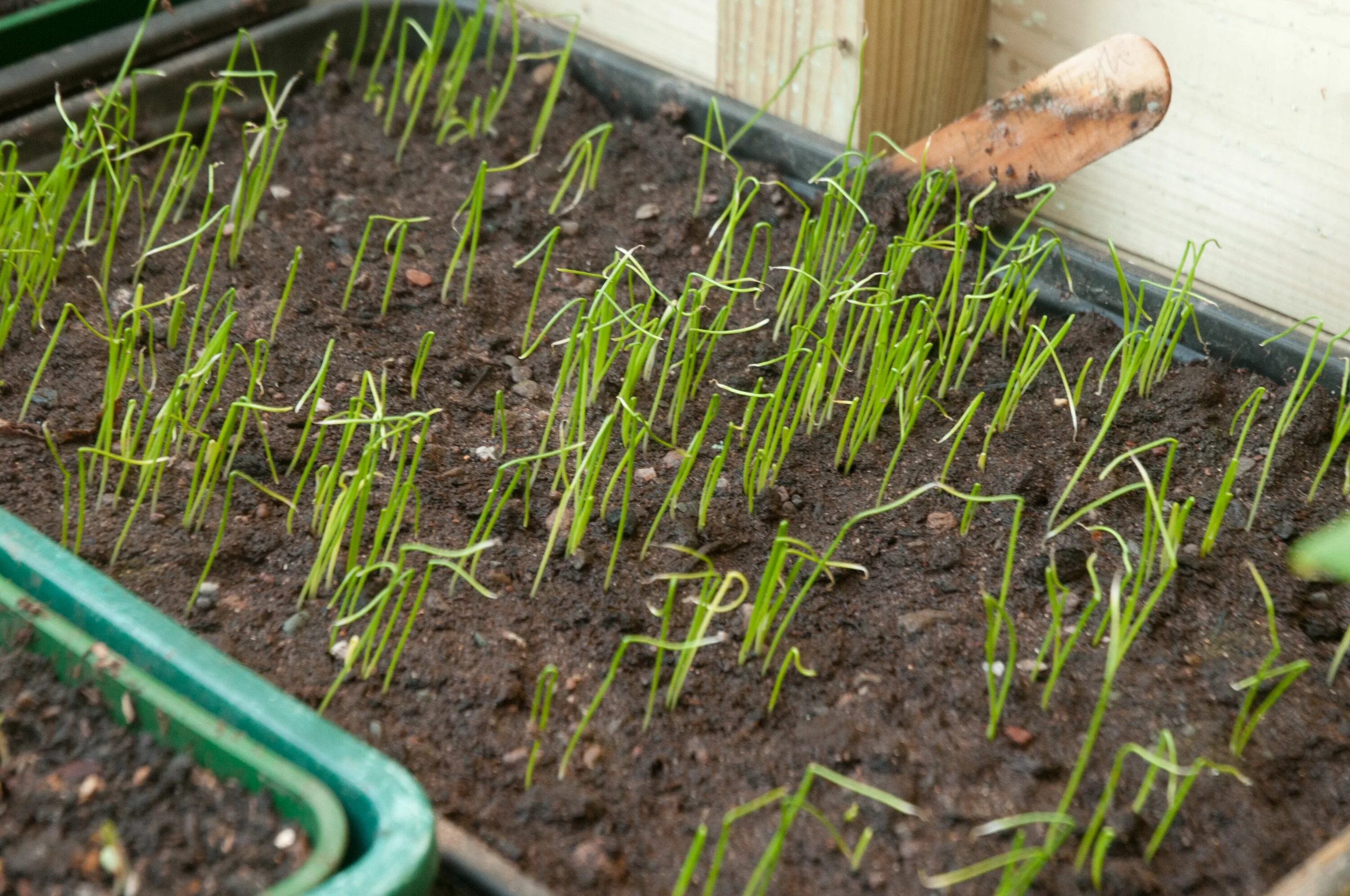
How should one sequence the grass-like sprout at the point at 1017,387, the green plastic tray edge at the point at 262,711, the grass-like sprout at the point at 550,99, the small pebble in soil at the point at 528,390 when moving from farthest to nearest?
the grass-like sprout at the point at 550,99
the small pebble in soil at the point at 528,390
the grass-like sprout at the point at 1017,387
the green plastic tray edge at the point at 262,711

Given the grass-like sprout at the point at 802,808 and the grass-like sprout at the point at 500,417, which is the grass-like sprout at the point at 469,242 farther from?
the grass-like sprout at the point at 802,808

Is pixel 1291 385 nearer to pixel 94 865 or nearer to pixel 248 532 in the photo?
pixel 248 532

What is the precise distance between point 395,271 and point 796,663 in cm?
79

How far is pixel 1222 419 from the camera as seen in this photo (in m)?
1.46

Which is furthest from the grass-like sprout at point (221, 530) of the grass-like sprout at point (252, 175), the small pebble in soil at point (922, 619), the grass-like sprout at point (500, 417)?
the small pebble in soil at point (922, 619)

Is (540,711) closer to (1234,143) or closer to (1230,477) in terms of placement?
(1230,477)

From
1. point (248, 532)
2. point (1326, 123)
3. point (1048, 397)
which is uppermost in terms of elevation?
point (1326, 123)

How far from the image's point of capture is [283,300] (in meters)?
1.49

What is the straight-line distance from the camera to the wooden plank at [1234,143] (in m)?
1.56

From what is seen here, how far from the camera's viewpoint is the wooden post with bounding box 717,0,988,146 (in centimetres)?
178

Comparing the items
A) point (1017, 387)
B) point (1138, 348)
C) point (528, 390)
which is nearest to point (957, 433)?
point (1017, 387)

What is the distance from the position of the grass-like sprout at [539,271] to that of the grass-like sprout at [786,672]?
517mm

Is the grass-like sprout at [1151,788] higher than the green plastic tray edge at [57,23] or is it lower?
lower

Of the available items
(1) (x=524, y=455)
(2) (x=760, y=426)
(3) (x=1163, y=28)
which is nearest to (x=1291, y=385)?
(3) (x=1163, y=28)
